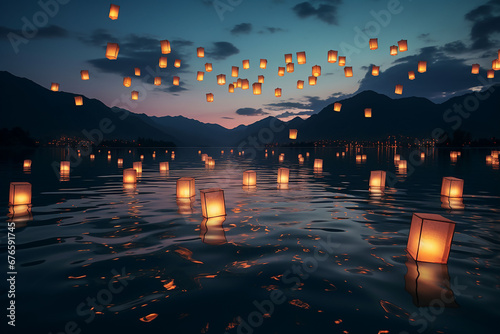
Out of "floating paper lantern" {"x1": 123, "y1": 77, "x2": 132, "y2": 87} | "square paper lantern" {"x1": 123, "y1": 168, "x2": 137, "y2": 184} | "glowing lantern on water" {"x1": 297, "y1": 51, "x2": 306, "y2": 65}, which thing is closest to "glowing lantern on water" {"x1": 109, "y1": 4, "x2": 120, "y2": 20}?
"floating paper lantern" {"x1": 123, "y1": 77, "x2": 132, "y2": 87}

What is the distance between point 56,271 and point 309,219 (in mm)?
5538

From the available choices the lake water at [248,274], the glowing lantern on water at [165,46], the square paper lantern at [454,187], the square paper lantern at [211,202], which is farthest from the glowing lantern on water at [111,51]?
the square paper lantern at [454,187]

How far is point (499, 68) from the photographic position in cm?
1753

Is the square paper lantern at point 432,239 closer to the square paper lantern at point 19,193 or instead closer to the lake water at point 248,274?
the lake water at point 248,274

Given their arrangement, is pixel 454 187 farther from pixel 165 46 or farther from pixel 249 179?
pixel 165 46

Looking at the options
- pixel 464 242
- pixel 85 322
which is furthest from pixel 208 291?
pixel 464 242

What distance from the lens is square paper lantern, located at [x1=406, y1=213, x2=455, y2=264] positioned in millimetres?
4828

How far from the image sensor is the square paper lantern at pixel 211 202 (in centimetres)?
798

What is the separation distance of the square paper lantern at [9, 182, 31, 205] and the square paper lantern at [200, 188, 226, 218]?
221 inches

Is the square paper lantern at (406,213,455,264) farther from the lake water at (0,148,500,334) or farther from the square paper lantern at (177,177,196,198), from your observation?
the square paper lantern at (177,177,196,198)

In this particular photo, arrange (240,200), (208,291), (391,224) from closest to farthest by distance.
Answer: (208,291), (391,224), (240,200)

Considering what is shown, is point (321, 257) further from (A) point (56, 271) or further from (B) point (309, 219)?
(A) point (56, 271)

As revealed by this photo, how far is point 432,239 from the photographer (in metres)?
4.91

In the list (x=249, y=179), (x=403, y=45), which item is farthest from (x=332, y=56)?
(x=249, y=179)
